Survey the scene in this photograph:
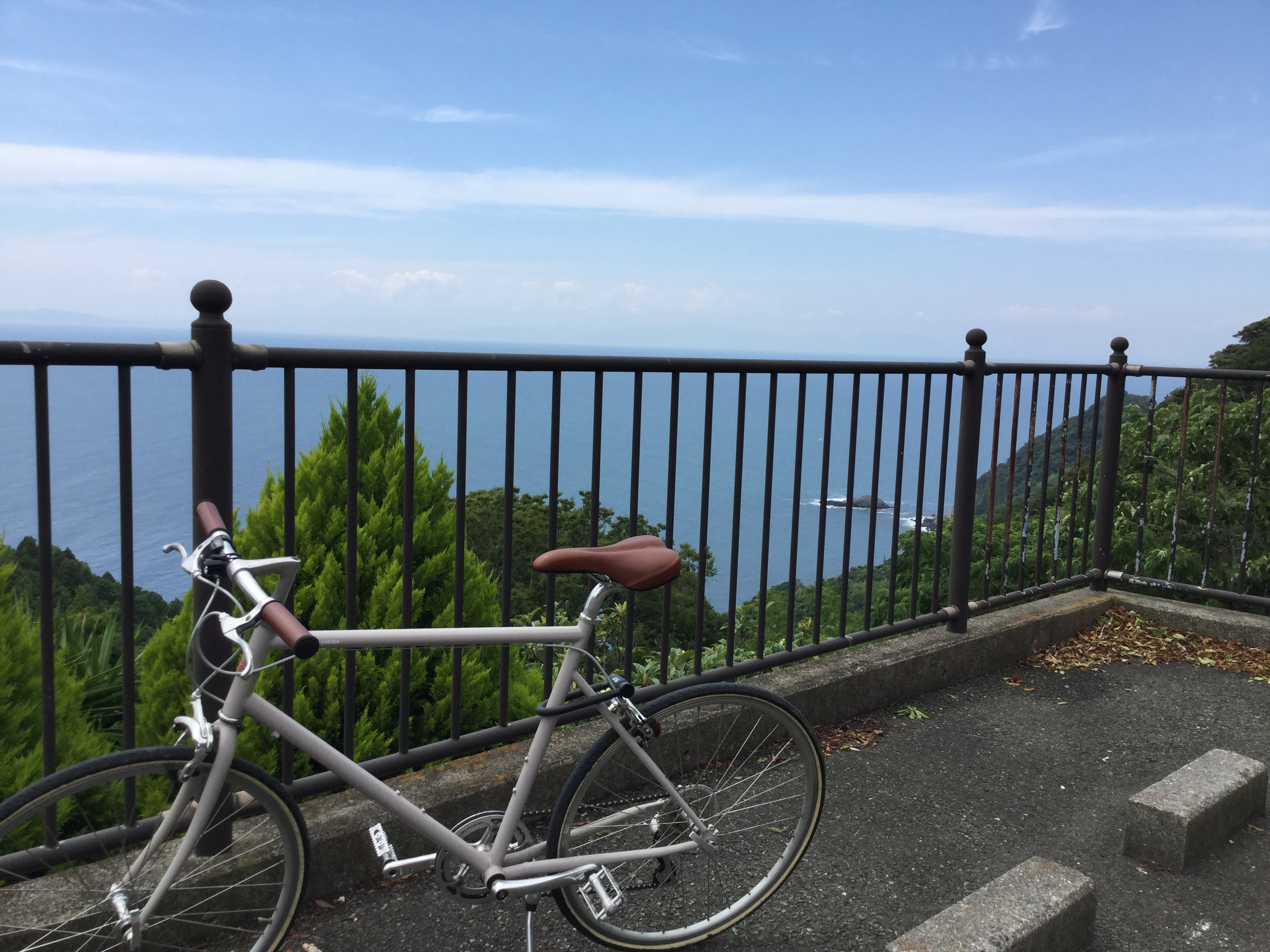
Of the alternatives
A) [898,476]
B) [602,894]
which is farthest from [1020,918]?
[898,476]

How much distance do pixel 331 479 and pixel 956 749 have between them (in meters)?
2.64

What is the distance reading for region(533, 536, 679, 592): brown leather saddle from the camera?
2.21m

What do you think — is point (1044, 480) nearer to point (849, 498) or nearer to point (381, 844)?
point (849, 498)

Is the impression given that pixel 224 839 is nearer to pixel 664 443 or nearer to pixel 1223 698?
pixel 664 443

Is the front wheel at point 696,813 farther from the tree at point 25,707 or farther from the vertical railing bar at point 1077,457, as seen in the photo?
the vertical railing bar at point 1077,457

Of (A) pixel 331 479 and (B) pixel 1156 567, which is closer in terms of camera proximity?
(A) pixel 331 479

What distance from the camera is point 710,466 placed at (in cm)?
371

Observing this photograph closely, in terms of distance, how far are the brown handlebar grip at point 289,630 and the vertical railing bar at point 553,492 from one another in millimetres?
1413

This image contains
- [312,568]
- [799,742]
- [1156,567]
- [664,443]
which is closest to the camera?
[799,742]

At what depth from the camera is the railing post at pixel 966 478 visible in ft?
15.4

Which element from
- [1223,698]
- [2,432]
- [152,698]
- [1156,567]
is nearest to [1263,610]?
[1156,567]

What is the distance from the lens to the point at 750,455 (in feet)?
13.1

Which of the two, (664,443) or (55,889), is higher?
(664,443)

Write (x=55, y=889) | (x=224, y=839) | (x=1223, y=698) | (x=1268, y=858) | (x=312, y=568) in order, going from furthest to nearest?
(x=1223, y=698) < (x=312, y=568) < (x=1268, y=858) < (x=224, y=839) < (x=55, y=889)
